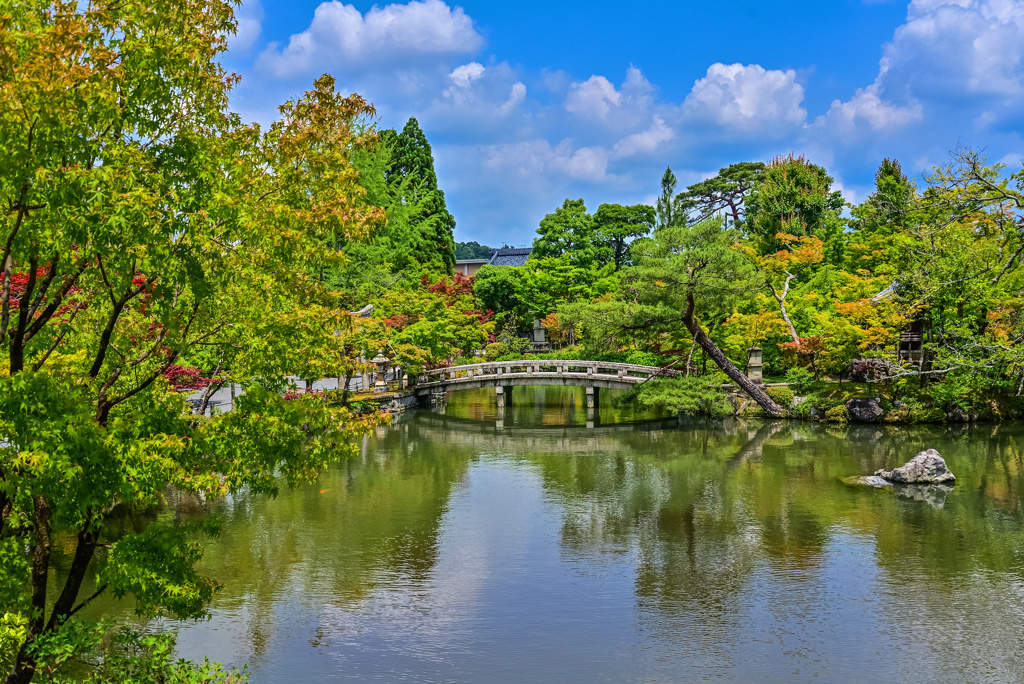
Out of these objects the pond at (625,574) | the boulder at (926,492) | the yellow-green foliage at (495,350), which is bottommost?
the pond at (625,574)

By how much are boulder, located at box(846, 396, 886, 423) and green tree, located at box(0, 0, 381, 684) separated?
2246 centimetres

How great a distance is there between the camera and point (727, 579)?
488 inches

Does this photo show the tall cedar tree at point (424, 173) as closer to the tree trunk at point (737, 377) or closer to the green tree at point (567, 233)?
the green tree at point (567, 233)

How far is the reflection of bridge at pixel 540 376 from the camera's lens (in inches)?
1183

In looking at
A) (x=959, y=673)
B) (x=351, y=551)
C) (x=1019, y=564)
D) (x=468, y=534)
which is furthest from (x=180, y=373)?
(x=1019, y=564)

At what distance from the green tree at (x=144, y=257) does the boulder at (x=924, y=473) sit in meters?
14.5

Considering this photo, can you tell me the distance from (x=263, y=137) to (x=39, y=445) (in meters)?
3.63

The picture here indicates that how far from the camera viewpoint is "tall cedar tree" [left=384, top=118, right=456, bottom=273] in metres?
45.3

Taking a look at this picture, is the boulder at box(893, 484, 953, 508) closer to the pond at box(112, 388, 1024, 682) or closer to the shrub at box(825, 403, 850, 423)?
the pond at box(112, 388, 1024, 682)

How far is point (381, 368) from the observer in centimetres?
3212

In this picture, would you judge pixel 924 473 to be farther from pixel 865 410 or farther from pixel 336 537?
pixel 336 537

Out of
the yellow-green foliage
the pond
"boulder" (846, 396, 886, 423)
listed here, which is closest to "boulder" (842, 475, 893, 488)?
the pond

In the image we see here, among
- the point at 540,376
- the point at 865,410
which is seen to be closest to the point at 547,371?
the point at 540,376

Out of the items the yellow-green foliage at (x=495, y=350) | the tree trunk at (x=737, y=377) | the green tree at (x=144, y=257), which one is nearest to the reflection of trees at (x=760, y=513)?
the tree trunk at (x=737, y=377)
